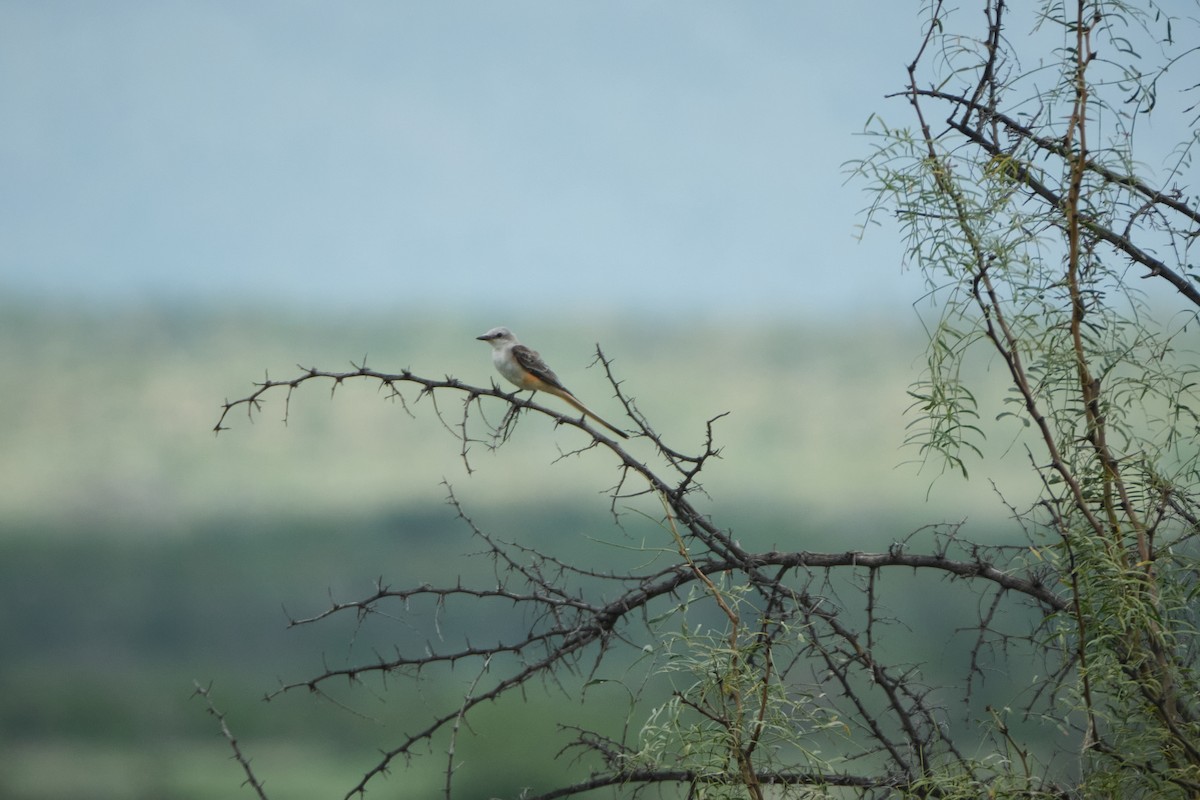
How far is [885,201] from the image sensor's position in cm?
139

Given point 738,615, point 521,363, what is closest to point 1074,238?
point 738,615

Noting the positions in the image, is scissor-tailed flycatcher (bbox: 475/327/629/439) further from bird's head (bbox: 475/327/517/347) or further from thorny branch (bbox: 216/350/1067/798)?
thorny branch (bbox: 216/350/1067/798)

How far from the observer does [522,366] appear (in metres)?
3.10

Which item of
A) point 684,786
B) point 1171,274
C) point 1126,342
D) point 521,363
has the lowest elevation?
point 684,786

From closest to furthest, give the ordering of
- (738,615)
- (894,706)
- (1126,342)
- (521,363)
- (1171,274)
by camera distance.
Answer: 1. (738,615)
2. (1126,342)
3. (1171,274)
4. (894,706)
5. (521,363)

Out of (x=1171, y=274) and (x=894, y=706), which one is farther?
(x=894, y=706)

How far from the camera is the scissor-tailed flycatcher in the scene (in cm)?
309

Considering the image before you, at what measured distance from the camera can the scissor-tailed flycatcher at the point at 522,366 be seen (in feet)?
10.1

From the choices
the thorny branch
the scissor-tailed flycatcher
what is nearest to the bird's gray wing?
the scissor-tailed flycatcher

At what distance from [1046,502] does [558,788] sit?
90 centimetres

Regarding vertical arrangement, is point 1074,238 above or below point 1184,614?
above

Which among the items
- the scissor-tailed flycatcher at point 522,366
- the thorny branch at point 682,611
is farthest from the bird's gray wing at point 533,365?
the thorny branch at point 682,611

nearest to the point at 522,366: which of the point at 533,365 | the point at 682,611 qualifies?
the point at 533,365

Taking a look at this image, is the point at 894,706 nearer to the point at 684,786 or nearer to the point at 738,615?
the point at 684,786
